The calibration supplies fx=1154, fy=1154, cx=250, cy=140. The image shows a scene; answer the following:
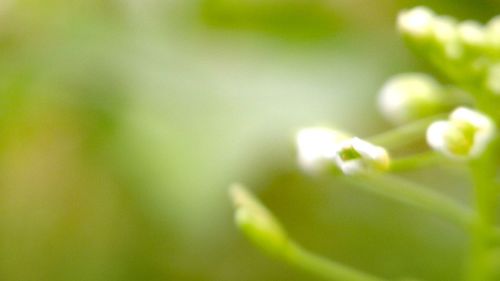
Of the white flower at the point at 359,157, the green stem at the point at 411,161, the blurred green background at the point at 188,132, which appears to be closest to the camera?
the white flower at the point at 359,157

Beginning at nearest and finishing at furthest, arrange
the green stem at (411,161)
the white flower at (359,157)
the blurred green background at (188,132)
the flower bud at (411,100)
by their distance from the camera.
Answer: the white flower at (359,157) → the green stem at (411,161) → the flower bud at (411,100) → the blurred green background at (188,132)

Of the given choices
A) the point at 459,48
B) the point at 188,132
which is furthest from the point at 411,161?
the point at 188,132

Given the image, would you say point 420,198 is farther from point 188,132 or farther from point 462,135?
point 188,132

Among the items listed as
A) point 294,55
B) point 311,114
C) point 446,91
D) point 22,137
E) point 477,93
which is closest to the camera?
point 477,93

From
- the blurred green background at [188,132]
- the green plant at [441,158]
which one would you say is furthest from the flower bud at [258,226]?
the blurred green background at [188,132]

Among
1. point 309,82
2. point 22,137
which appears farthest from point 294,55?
point 22,137

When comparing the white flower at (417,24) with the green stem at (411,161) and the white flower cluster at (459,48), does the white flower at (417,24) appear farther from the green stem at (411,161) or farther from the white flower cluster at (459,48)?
the green stem at (411,161)

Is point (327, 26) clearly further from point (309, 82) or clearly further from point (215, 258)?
point (215, 258)
